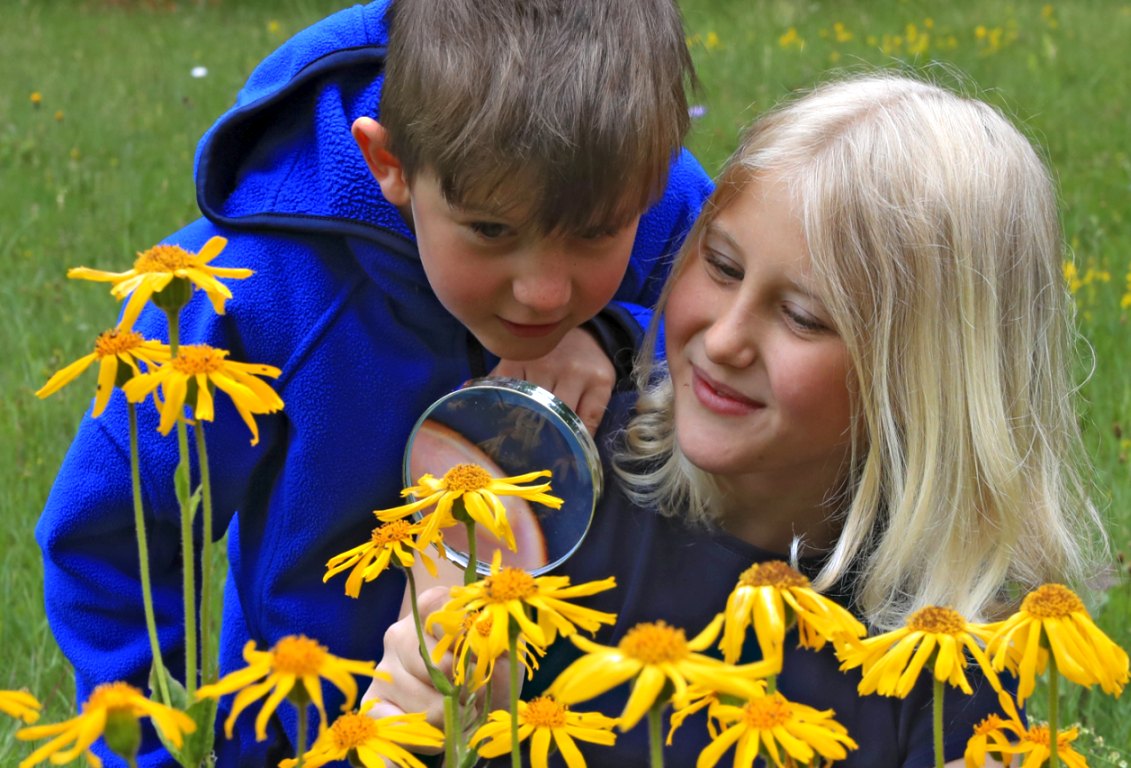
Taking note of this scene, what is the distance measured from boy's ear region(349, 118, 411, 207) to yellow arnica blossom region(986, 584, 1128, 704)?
1073mm

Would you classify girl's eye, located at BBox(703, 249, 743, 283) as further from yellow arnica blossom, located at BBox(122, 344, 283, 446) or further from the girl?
yellow arnica blossom, located at BBox(122, 344, 283, 446)

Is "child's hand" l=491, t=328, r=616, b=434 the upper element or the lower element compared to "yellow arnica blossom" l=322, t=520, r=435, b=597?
lower

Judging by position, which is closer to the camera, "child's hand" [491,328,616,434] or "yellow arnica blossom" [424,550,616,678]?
"yellow arnica blossom" [424,550,616,678]

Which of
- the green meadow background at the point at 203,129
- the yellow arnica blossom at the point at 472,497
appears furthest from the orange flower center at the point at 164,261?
the green meadow background at the point at 203,129

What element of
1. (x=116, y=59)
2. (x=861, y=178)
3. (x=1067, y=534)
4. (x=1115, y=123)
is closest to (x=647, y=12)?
(x=861, y=178)

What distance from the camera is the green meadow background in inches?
104

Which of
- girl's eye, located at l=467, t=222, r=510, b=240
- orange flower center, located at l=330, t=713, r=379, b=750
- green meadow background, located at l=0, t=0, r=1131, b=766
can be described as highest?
girl's eye, located at l=467, t=222, r=510, b=240

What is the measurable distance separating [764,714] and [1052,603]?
0.22 meters

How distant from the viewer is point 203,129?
560 centimetres

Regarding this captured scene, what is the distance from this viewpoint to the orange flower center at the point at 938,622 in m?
1.08

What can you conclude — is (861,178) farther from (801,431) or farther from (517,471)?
(517,471)

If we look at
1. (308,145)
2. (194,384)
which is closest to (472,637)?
(194,384)

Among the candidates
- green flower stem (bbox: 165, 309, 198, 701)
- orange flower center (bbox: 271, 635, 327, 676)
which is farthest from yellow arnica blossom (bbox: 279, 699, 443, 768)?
orange flower center (bbox: 271, 635, 327, 676)

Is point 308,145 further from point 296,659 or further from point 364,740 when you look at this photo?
point 296,659
